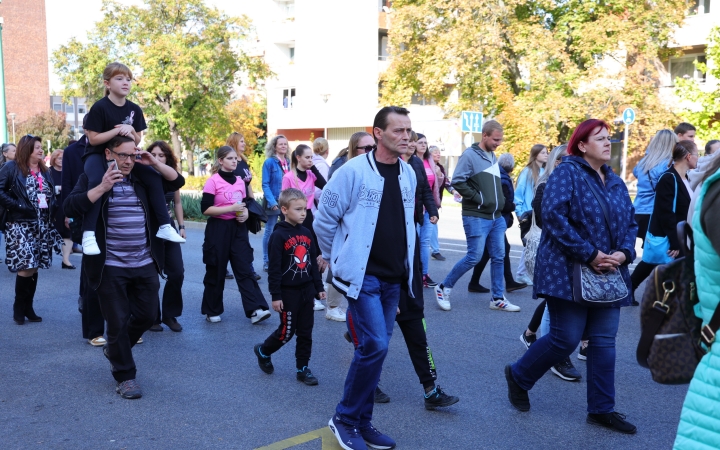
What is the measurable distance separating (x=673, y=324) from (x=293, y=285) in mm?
3433

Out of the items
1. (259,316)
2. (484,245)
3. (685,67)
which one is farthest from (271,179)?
(685,67)

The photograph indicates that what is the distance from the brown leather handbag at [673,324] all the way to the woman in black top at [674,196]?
4.52 metres

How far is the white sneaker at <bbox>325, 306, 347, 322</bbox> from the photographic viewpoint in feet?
25.9

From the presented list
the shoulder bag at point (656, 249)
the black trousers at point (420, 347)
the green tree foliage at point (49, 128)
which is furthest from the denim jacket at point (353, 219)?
the green tree foliage at point (49, 128)

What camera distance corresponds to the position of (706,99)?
27.3 metres

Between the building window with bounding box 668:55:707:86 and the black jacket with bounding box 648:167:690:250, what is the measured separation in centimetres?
2952

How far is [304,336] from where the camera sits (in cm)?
576

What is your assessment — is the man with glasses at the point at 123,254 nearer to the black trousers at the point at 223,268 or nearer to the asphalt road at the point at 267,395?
the asphalt road at the point at 267,395

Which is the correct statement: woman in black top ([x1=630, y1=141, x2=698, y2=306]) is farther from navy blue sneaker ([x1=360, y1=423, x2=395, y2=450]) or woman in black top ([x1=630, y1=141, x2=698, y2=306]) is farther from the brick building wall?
the brick building wall

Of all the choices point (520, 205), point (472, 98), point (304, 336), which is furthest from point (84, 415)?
point (472, 98)

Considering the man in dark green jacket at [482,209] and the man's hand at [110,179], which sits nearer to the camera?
the man's hand at [110,179]

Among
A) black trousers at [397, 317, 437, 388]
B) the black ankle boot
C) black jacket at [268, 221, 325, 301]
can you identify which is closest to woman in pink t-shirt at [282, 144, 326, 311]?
black jacket at [268, 221, 325, 301]

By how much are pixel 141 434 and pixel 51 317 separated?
4.01m

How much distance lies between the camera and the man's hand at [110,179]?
517 centimetres
